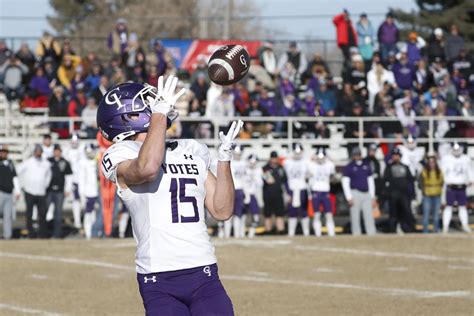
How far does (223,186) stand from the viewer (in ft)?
15.2

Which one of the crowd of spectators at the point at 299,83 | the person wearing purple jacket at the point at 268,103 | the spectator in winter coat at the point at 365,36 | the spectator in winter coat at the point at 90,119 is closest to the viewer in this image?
the spectator in winter coat at the point at 90,119

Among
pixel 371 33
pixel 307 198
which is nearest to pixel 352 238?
pixel 307 198

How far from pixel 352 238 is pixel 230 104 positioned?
4.34 meters

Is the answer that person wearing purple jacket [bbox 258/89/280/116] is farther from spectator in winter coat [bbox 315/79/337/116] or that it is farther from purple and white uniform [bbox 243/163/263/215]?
purple and white uniform [bbox 243/163/263/215]

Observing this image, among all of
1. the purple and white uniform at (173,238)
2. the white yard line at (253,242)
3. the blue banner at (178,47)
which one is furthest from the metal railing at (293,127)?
the purple and white uniform at (173,238)

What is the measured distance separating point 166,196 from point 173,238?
0.18m

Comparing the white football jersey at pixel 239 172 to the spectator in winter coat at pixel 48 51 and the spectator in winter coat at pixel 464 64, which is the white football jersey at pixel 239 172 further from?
the spectator in winter coat at pixel 464 64

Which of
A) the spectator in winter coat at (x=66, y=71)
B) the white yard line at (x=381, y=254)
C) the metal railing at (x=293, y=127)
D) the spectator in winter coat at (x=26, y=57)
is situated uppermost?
the spectator in winter coat at (x=26, y=57)

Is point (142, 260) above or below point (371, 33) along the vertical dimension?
below

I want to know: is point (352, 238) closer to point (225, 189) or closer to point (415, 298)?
point (415, 298)

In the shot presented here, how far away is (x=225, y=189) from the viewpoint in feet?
15.2

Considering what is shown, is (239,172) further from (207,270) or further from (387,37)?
(207,270)

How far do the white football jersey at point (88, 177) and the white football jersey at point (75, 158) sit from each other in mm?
246

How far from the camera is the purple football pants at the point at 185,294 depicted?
14.5 ft
